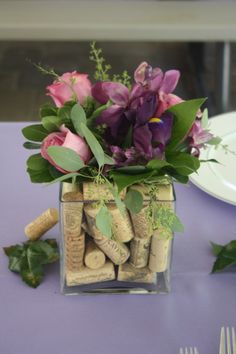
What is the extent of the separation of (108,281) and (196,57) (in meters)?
2.45

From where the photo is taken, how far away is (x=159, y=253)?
0.81m

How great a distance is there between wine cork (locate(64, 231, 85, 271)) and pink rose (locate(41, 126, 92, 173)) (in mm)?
118

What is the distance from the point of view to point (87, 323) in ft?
2.60

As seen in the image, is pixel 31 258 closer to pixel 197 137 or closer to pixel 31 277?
pixel 31 277

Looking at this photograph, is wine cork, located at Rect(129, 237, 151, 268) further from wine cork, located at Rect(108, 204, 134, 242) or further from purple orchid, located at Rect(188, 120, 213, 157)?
purple orchid, located at Rect(188, 120, 213, 157)

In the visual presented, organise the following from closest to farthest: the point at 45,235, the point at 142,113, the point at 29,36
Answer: the point at 142,113 → the point at 45,235 → the point at 29,36

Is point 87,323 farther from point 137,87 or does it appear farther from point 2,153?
point 2,153

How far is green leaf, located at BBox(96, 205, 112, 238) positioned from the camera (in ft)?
2.27

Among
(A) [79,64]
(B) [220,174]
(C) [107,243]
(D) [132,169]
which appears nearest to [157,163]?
(D) [132,169]

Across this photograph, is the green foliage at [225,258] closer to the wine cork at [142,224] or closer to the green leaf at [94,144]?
the wine cork at [142,224]

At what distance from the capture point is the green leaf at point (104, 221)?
692 millimetres

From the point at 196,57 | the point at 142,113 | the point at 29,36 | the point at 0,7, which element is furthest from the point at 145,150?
the point at 196,57

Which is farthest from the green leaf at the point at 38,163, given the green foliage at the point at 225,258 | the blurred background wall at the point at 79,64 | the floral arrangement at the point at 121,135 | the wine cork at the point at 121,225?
the blurred background wall at the point at 79,64

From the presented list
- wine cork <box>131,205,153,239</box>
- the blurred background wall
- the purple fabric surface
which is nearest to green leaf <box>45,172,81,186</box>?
wine cork <box>131,205,153,239</box>
